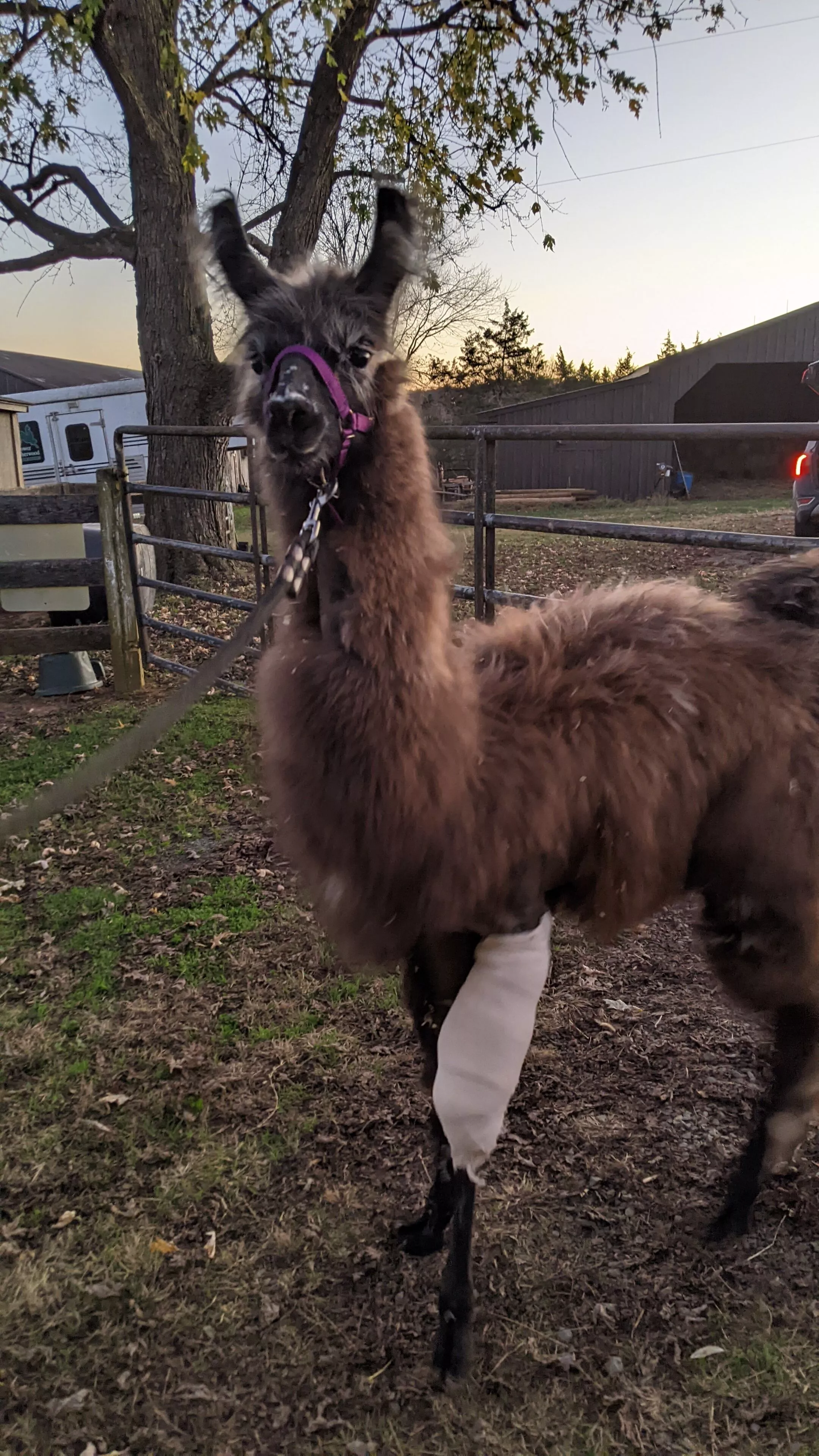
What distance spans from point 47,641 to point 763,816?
6.29 m

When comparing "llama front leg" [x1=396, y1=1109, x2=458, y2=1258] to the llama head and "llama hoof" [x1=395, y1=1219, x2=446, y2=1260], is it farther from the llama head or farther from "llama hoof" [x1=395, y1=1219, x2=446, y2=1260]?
the llama head

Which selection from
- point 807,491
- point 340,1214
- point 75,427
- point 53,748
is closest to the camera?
point 340,1214

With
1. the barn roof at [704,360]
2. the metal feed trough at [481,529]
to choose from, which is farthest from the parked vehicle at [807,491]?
the barn roof at [704,360]

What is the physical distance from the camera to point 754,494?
2317cm

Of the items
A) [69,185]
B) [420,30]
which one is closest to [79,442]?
[69,185]

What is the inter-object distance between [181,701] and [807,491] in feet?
25.1

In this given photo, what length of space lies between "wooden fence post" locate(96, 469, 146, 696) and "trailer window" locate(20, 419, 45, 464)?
1635 cm

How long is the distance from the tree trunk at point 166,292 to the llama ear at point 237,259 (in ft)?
23.0

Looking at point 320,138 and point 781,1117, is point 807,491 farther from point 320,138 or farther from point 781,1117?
point 781,1117

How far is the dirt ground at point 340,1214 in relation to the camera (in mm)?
1872

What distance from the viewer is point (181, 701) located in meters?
1.74

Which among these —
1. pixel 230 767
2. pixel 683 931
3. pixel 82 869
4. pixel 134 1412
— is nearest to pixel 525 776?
pixel 134 1412

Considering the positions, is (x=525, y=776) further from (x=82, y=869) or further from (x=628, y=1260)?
(x=82, y=869)

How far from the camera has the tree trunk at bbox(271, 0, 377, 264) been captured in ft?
30.2
